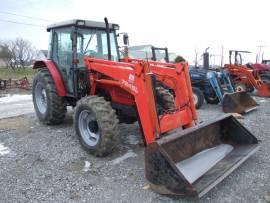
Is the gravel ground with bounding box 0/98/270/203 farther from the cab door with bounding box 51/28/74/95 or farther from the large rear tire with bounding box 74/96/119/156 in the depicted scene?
the cab door with bounding box 51/28/74/95

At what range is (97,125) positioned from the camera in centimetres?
475

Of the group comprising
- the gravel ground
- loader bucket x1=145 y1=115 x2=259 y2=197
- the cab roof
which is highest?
the cab roof

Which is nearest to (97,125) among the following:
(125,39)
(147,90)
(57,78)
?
(147,90)

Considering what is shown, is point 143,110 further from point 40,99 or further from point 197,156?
point 40,99

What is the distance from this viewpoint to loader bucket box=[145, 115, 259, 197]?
10.7ft

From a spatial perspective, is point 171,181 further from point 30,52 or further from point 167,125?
point 30,52

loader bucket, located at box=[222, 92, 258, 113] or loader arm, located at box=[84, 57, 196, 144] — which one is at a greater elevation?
loader arm, located at box=[84, 57, 196, 144]

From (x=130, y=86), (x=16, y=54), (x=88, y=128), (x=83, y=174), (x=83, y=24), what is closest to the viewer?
(x=83, y=174)

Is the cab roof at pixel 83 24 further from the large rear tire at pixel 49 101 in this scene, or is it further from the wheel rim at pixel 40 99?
the wheel rim at pixel 40 99

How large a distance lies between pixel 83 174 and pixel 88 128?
1037 millimetres

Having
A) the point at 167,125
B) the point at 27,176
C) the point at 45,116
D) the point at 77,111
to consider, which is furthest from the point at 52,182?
the point at 45,116

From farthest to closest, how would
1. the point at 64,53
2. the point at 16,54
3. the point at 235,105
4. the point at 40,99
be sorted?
the point at 16,54 → the point at 235,105 → the point at 40,99 → the point at 64,53

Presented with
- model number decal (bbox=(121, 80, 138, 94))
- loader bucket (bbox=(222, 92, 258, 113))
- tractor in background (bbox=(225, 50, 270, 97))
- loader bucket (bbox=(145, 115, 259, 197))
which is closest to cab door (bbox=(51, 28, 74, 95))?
model number decal (bbox=(121, 80, 138, 94))

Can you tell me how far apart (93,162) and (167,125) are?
50.2 inches
